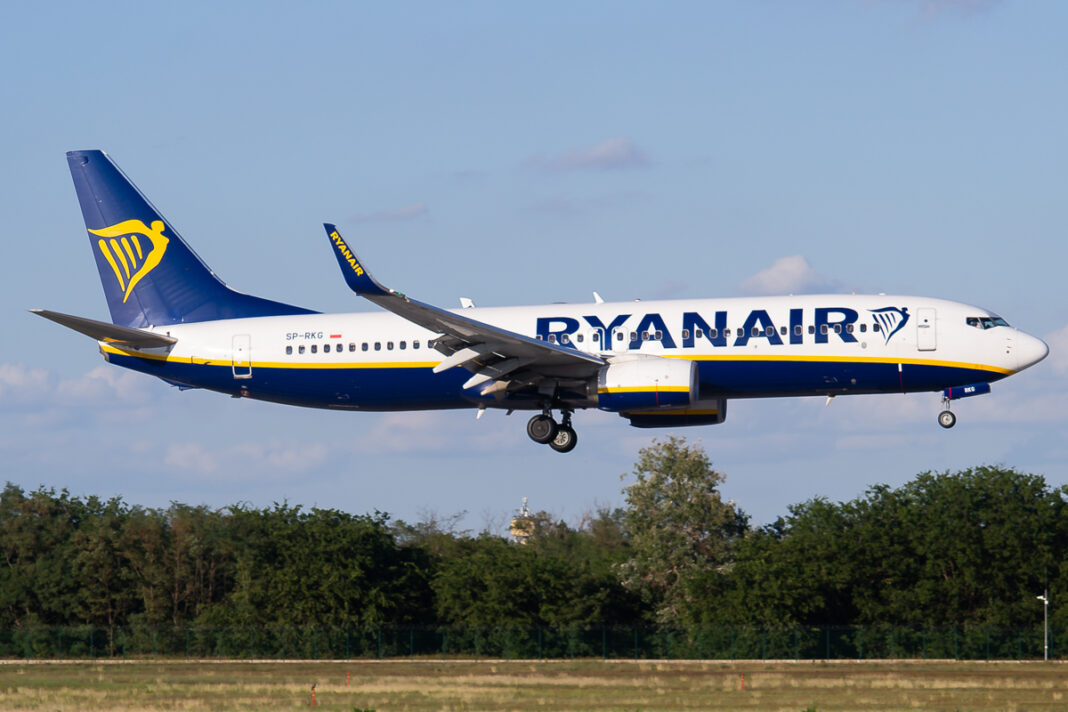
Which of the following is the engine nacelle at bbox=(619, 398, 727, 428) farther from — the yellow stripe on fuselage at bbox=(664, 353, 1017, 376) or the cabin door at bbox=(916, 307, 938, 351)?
the cabin door at bbox=(916, 307, 938, 351)

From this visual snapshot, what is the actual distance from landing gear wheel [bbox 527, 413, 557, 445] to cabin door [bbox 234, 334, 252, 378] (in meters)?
10.7

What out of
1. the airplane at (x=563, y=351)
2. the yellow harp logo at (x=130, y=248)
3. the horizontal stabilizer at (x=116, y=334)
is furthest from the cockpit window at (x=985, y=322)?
the yellow harp logo at (x=130, y=248)

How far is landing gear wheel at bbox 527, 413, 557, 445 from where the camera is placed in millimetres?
51000

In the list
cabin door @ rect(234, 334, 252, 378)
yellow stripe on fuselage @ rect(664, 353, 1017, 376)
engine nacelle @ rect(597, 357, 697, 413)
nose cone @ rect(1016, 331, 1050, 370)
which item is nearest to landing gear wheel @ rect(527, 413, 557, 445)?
engine nacelle @ rect(597, 357, 697, 413)

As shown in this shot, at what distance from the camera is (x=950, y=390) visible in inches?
1918

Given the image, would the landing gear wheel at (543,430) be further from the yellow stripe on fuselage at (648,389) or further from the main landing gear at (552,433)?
the yellow stripe on fuselage at (648,389)

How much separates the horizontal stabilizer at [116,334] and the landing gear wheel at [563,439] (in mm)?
14823

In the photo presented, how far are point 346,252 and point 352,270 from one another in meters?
0.63

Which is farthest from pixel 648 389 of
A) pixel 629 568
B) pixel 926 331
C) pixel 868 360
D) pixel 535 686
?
pixel 629 568

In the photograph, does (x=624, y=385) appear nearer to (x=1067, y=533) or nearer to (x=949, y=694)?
(x=949, y=694)

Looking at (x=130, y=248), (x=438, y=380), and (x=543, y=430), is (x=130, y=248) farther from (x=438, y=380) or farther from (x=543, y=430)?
(x=543, y=430)

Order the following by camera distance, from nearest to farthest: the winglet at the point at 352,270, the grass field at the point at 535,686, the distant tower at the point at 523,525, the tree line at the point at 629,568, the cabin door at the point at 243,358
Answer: the winglet at the point at 352,270 → the grass field at the point at 535,686 → the cabin door at the point at 243,358 → the tree line at the point at 629,568 → the distant tower at the point at 523,525

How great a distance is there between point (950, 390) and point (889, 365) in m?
2.44

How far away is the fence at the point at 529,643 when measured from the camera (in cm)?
7738
